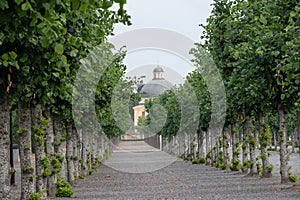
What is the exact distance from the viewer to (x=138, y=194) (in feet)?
66.3

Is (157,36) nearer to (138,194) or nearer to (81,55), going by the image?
(138,194)

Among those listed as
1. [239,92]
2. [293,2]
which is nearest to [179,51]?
[239,92]

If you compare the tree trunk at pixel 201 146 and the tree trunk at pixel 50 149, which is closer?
the tree trunk at pixel 50 149

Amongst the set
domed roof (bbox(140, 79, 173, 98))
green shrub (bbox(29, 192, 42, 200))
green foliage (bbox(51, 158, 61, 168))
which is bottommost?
green shrub (bbox(29, 192, 42, 200))

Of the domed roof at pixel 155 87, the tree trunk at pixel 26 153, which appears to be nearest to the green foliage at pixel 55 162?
the tree trunk at pixel 26 153

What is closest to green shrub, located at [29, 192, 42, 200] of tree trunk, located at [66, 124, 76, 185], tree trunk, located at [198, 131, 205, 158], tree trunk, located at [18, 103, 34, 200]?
tree trunk, located at [18, 103, 34, 200]

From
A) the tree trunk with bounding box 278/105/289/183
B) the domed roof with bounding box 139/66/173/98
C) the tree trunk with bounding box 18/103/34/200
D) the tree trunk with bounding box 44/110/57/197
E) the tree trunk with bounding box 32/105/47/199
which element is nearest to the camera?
the tree trunk with bounding box 18/103/34/200

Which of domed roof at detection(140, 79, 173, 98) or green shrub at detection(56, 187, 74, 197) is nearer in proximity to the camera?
green shrub at detection(56, 187, 74, 197)

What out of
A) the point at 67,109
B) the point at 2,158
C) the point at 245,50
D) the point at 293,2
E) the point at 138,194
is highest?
the point at 293,2

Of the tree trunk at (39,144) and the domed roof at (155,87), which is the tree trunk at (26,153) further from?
the domed roof at (155,87)

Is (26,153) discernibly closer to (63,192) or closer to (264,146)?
(63,192)

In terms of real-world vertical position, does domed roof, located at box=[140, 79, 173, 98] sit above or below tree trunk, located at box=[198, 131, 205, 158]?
above

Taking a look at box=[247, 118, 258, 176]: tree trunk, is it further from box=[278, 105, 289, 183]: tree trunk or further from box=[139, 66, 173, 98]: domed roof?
box=[139, 66, 173, 98]: domed roof

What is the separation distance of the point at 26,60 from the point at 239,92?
1045cm
